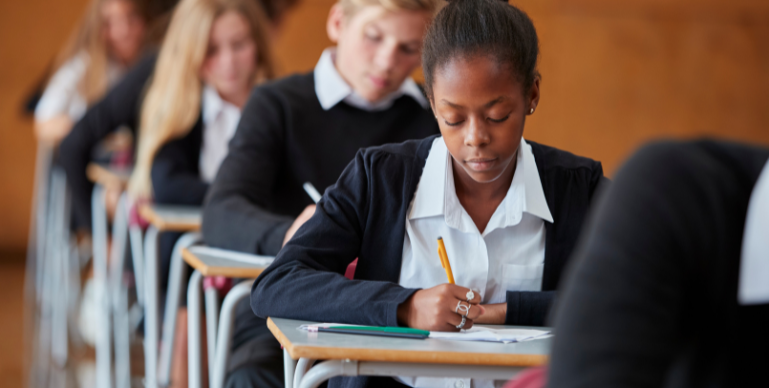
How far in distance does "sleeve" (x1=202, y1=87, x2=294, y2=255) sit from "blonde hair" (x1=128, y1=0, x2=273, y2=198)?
766 mm

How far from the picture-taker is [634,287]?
1.83 ft

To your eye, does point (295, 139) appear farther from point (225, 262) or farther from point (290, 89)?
point (225, 262)

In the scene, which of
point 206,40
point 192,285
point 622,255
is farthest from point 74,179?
point 622,255

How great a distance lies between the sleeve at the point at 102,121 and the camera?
311 centimetres

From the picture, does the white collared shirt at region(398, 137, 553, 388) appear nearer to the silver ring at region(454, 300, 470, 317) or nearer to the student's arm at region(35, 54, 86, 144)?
the silver ring at region(454, 300, 470, 317)

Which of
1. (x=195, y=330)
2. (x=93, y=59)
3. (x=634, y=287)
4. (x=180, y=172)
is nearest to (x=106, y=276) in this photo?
(x=180, y=172)

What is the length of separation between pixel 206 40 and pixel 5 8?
13.2 feet

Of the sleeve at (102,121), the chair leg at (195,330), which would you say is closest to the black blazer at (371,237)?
the chair leg at (195,330)

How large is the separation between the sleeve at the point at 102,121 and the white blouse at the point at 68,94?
37.0 inches

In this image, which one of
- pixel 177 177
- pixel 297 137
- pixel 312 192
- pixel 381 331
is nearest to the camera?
pixel 381 331

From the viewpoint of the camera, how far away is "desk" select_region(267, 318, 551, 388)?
96 cm

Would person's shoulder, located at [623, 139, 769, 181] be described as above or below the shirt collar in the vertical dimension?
below

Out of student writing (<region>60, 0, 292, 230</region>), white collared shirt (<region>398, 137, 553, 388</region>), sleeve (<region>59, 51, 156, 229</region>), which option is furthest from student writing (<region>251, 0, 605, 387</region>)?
sleeve (<region>59, 51, 156, 229</region>)

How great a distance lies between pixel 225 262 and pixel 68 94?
117 inches
